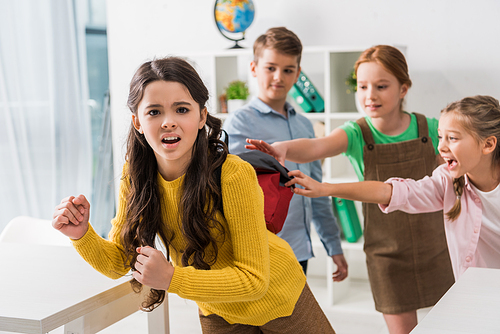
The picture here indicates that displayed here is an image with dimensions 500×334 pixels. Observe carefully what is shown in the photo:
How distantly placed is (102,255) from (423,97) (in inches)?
92.4

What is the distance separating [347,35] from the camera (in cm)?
301

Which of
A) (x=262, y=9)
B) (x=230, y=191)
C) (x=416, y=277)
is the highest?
(x=262, y=9)

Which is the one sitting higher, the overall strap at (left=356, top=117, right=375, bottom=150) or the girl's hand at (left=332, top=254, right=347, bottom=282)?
the overall strap at (left=356, top=117, right=375, bottom=150)

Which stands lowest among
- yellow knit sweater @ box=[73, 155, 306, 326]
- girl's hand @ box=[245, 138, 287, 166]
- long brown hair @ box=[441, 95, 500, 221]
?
yellow knit sweater @ box=[73, 155, 306, 326]

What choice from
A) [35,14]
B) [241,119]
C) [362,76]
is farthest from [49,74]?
[362,76]

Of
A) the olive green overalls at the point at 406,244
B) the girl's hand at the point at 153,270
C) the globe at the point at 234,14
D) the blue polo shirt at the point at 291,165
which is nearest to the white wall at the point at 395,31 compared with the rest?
the globe at the point at 234,14

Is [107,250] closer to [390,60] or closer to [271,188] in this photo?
[271,188]

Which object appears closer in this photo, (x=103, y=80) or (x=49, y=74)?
(x=49, y=74)

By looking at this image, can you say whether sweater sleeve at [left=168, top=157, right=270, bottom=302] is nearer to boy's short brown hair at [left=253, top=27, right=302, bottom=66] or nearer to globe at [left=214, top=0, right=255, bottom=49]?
boy's short brown hair at [left=253, top=27, right=302, bottom=66]

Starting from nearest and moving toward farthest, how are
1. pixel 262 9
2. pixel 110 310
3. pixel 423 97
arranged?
pixel 110 310, pixel 423 97, pixel 262 9

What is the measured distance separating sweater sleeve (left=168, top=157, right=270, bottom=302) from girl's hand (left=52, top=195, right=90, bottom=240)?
0.26m

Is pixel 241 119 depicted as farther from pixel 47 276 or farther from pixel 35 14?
pixel 35 14

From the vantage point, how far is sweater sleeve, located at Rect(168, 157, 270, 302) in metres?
0.96

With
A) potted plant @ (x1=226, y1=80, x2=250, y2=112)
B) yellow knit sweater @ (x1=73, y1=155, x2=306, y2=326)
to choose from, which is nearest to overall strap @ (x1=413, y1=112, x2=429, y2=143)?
yellow knit sweater @ (x1=73, y1=155, x2=306, y2=326)
